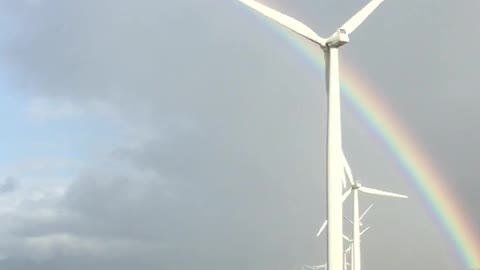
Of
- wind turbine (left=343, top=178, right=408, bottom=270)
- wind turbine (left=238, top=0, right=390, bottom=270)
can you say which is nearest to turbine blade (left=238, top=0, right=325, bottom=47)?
wind turbine (left=238, top=0, right=390, bottom=270)

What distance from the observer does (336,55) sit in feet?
110

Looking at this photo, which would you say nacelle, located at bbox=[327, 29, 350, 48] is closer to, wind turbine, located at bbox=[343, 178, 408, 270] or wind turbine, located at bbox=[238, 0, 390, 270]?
wind turbine, located at bbox=[238, 0, 390, 270]

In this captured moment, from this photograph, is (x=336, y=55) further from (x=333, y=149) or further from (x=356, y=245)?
(x=356, y=245)

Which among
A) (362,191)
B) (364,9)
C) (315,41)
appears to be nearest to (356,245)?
(362,191)

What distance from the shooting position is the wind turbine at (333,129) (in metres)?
29.8

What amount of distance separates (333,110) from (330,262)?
6.73 m

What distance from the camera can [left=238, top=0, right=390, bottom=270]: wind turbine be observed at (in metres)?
29.8

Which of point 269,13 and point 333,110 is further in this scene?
point 269,13

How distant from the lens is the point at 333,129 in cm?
3173

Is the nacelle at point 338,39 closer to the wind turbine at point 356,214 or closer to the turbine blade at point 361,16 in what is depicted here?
the turbine blade at point 361,16

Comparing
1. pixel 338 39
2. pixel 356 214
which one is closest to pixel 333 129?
pixel 338 39

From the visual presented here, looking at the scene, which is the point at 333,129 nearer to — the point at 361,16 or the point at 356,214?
the point at 361,16

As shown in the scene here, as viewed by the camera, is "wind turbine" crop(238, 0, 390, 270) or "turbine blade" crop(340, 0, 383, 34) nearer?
"wind turbine" crop(238, 0, 390, 270)

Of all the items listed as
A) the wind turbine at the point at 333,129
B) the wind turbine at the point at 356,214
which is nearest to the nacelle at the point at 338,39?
the wind turbine at the point at 333,129
